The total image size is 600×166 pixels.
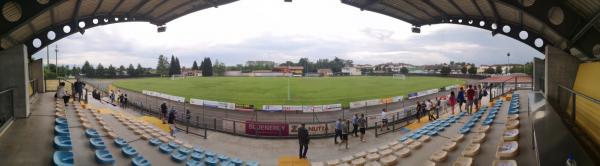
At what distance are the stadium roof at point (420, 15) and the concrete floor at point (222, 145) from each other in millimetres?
2296

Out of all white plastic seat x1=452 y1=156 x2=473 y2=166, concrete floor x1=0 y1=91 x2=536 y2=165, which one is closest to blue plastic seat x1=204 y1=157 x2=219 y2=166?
concrete floor x1=0 y1=91 x2=536 y2=165

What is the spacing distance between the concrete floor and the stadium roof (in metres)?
2.30

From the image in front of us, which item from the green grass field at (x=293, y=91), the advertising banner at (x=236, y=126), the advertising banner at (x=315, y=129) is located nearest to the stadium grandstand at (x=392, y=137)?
the advertising banner at (x=315, y=129)

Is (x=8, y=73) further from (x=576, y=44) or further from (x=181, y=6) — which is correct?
(x=576, y=44)

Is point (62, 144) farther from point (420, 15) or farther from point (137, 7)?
point (420, 15)

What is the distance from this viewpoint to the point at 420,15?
12.9m

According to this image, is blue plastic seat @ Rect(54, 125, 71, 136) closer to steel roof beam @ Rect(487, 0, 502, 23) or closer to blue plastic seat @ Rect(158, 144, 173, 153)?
blue plastic seat @ Rect(158, 144, 173, 153)

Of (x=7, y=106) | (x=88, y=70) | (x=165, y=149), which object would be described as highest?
(x=88, y=70)

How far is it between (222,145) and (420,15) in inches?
432

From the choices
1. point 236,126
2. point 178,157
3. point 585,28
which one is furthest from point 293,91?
point 585,28

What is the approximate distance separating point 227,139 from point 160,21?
6883mm

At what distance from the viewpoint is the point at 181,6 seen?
41.1ft

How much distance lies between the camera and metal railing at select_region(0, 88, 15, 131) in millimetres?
7220

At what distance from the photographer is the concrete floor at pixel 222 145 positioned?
215 inches
